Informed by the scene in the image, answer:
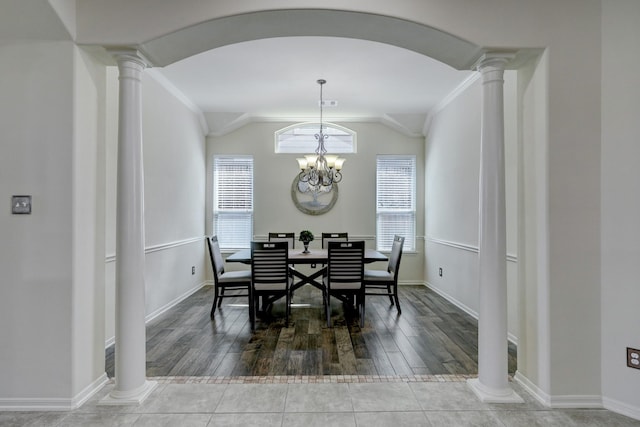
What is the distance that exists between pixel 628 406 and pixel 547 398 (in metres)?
0.46

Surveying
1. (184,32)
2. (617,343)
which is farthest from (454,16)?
(617,343)

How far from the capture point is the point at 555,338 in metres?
2.33

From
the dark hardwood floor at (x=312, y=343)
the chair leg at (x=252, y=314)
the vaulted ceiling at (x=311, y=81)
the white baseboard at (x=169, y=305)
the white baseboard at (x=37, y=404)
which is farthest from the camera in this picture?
the chair leg at (x=252, y=314)

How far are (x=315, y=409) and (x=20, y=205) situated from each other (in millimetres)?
2325

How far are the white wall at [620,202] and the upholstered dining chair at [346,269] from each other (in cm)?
221

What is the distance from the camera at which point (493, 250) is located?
95.3 inches

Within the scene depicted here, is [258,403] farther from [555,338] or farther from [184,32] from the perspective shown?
[184,32]

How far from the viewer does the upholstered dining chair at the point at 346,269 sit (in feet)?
13.1

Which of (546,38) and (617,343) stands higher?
(546,38)

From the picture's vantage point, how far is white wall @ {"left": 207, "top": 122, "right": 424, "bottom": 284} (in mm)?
6254

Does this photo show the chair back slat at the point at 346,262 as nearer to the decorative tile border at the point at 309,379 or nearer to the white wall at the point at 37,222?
the decorative tile border at the point at 309,379

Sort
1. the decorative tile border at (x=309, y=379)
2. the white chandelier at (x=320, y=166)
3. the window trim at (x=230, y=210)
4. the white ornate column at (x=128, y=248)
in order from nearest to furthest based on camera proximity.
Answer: the white ornate column at (x=128, y=248) < the decorative tile border at (x=309, y=379) < the white chandelier at (x=320, y=166) < the window trim at (x=230, y=210)

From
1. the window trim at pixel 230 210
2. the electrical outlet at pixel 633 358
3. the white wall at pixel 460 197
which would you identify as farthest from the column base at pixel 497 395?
the window trim at pixel 230 210

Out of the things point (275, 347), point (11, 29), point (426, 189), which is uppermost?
point (11, 29)
